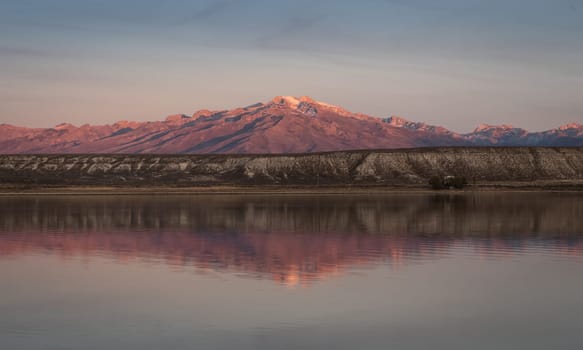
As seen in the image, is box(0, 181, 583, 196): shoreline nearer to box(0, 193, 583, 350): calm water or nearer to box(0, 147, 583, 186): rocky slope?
box(0, 147, 583, 186): rocky slope

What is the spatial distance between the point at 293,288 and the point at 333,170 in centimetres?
16274

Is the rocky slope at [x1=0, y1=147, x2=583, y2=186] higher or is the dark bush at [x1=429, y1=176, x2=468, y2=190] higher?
the rocky slope at [x1=0, y1=147, x2=583, y2=186]

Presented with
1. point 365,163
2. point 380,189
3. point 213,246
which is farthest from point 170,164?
point 213,246

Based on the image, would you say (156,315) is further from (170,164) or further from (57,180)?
(170,164)

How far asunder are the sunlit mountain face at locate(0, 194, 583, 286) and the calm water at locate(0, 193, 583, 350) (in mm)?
146

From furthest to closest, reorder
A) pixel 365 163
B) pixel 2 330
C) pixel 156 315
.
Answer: pixel 365 163
pixel 156 315
pixel 2 330

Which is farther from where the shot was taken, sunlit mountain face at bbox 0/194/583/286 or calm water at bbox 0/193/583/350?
sunlit mountain face at bbox 0/194/583/286

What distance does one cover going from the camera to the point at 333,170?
189125mm

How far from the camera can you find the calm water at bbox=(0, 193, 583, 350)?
19.6m

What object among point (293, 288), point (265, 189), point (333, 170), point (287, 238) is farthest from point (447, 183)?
point (293, 288)

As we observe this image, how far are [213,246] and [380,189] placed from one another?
4177 inches

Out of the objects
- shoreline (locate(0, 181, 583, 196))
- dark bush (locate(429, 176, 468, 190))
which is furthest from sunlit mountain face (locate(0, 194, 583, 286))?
dark bush (locate(429, 176, 468, 190))

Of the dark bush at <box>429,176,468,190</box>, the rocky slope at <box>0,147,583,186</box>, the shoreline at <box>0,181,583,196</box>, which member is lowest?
the shoreline at <box>0,181,583,196</box>

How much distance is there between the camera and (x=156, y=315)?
73.3 ft
